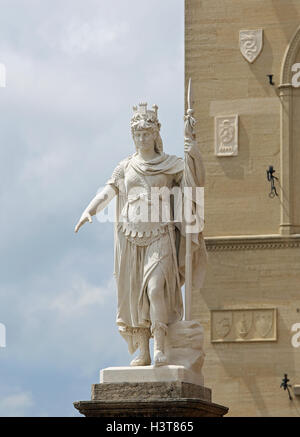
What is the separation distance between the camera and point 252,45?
21.6 meters

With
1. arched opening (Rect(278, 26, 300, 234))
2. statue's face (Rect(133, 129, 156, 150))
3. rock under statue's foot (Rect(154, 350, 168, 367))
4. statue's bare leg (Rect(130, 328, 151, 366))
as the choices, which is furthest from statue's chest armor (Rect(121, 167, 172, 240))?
arched opening (Rect(278, 26, 300, 234))

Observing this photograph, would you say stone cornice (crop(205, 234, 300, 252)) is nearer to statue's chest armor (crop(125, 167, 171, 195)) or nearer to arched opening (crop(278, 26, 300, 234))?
arched opening (crop(278, 26, 300, 234))

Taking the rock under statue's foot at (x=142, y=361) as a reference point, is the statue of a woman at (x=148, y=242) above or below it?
above

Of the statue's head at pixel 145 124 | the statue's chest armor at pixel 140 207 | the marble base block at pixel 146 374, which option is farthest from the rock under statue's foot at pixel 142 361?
the statue's head at pixel 145 124

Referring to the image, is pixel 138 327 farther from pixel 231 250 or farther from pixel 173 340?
pixel 231 250

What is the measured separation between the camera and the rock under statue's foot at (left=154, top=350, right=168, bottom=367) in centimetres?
1351

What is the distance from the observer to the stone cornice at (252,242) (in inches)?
829

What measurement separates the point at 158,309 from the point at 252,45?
349 inches

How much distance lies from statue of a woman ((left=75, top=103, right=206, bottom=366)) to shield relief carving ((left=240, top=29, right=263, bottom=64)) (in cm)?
768

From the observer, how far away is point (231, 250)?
69.8 feet

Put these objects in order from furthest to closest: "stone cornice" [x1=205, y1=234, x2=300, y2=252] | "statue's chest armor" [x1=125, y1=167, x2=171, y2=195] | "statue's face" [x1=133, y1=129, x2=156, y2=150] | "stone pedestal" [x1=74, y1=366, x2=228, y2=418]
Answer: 1. "stone cornice" [x1=205, y1=234, x2=300, y2=252]
2. "statue's face" [x1=133, y1=129, x2=156, y2=150]
3. "statue's chest armor" [x1=125, y1=167, x2=171, y2=195]
4. "stone pedestal" [x1=74, y1=366, x2=228, y2=418]

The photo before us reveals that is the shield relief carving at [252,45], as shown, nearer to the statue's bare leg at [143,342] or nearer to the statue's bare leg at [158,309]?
the statue's bare leg at [158,309]
